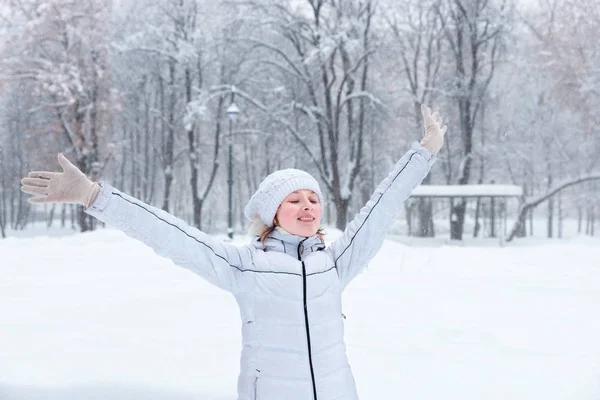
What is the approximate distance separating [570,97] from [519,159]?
959 cm

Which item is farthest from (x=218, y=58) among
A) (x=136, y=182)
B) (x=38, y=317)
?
(x=38, y=317)

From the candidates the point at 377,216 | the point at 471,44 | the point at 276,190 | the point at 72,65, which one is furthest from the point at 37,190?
the point at 471,44

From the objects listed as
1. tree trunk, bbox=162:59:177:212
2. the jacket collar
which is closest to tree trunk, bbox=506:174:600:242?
tree trunk, bbox=162:59:177:212

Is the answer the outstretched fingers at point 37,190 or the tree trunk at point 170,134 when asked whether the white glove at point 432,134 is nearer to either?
the outstretched fingers at point 37,190

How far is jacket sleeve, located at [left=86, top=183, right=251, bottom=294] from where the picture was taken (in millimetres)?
2195

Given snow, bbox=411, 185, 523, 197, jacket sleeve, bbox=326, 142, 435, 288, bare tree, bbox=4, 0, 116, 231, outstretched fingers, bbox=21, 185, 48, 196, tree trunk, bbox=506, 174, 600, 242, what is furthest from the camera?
tree trunk, bbox=506, 174, 600, 242

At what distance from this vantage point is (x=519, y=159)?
32.7 m

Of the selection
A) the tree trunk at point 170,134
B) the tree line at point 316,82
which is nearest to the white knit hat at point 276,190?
the tree line at point 316,82

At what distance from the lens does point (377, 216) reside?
254cm

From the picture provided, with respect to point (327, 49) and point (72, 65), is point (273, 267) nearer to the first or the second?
point (327, 49)

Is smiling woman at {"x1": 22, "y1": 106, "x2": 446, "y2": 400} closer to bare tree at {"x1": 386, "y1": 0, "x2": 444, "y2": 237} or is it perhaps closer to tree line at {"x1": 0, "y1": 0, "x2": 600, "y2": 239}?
tree line at {"x1": 0, "y1": 0, "x2": 600, "y2": 239}

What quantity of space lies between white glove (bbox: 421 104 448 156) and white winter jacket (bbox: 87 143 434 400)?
0.72 m

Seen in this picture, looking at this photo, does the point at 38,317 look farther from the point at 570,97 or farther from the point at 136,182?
the point at 136,182

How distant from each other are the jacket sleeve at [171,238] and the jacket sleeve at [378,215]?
0.47 meters
